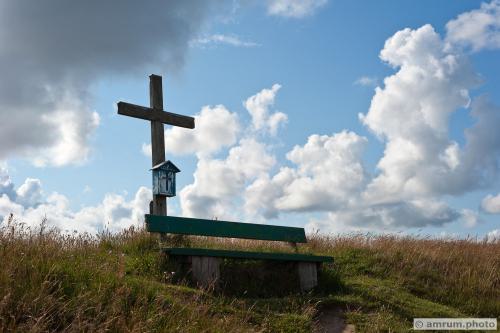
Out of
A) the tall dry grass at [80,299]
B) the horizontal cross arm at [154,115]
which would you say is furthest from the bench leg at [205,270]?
the horizontal cross arm at [154,115]

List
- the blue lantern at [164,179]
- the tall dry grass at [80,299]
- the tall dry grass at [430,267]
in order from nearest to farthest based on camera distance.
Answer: the tall dry grass at [80,299] → the tall dry grass at [430,267] → the blue lantern at [164,179]

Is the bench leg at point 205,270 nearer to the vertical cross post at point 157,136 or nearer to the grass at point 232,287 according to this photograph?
the grass at point 232,287

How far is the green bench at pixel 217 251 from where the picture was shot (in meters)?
8.13

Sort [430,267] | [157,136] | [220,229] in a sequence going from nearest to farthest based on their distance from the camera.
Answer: [220,229], [430,267], [157,136]

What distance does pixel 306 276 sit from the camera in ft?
29.3

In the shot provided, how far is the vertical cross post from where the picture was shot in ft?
34.5

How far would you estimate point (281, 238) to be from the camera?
1034 cm

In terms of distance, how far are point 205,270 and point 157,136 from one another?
380 cm

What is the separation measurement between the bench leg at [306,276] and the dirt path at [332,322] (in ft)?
3.20

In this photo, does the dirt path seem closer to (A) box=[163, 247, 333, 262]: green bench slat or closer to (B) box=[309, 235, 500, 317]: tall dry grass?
(A) box=[163, 247, 333, 262]: green bench slat

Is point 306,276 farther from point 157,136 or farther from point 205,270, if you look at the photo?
point 157,136

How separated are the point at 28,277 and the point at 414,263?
7.27 metres


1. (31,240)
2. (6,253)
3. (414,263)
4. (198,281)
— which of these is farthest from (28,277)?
(414,263)

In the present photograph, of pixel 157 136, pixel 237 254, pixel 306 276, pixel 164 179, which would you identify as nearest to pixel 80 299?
pixel 237 254
